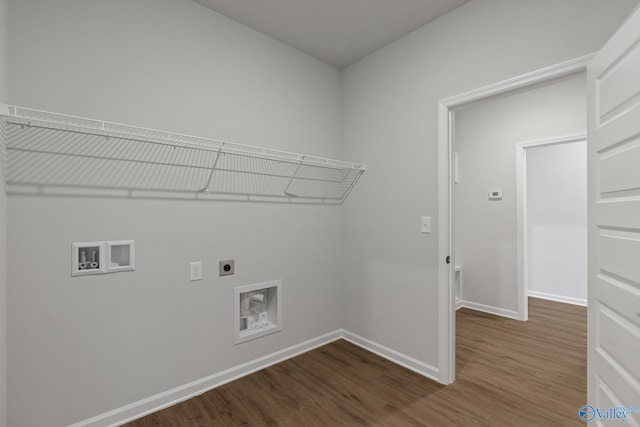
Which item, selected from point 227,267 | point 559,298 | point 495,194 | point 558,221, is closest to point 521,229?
point 495,194

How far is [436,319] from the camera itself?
226cm

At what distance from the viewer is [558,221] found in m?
4.26

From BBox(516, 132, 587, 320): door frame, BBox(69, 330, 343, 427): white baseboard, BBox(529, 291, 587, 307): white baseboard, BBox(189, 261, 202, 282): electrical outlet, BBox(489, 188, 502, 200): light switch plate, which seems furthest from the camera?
BBox(529, 291, 587, 307): white baseboard

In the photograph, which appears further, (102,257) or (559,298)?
(559,298)

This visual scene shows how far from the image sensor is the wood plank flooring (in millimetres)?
1820

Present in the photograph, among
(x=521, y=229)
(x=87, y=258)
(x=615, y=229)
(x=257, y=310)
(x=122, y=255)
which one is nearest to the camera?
(x=615, y=229)

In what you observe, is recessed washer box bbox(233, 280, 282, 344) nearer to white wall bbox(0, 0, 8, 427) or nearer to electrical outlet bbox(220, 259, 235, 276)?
electrical outlet bbox(220, 259, 235, 276)

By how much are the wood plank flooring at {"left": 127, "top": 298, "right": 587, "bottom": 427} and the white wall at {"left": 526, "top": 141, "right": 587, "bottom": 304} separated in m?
1.66

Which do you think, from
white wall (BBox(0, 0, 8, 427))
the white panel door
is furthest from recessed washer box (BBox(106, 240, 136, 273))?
the white panel door

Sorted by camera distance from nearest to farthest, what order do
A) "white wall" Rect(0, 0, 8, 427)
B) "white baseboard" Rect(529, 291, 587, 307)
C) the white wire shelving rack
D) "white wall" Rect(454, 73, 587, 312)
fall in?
"white wall" Rect(0, 0, 8, 427)
the white wire shelving rack
"white wall" Rect(454, 73, 587, 312)
"white baseboard" Rect(529, 291, 587, 307)

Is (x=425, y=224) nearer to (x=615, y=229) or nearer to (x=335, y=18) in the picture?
(x=615, y=229)

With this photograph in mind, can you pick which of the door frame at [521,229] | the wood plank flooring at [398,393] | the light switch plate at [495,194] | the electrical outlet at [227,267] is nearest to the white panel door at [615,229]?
the wood plank flooring at [398,393]

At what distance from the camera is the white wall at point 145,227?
155cm

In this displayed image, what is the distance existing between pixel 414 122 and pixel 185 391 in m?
2.51
